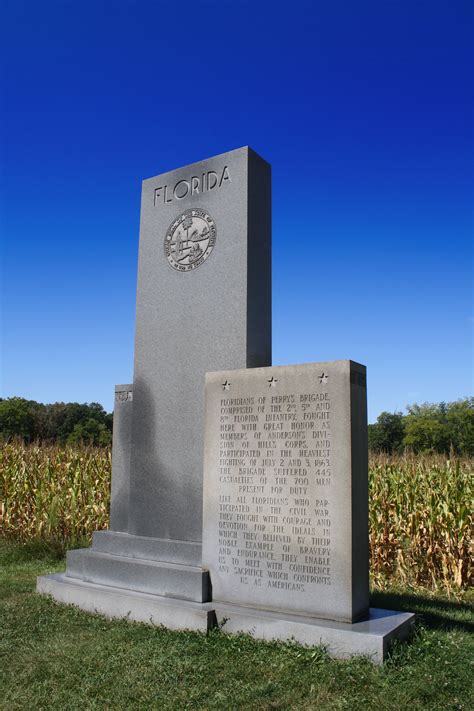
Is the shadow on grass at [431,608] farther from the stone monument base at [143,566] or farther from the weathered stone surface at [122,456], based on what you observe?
the weathered stone surface at [122,456]

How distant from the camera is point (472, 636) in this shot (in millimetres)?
5391

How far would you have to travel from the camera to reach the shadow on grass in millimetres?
5836

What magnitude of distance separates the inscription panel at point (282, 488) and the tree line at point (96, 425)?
110 ft

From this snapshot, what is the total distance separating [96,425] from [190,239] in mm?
43914

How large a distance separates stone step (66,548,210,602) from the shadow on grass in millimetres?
2150

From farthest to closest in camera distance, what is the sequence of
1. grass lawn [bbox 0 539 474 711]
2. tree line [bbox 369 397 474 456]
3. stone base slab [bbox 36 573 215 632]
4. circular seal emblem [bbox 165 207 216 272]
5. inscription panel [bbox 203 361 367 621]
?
tree line [bbox 369 397 474 456]
circular seal emblem [bbox 165 207 216 272]
stone base slab [bbox 36 573 215 632]
inscription panel [bbox 203 361 367 621]
grass lawn [bbox 0 539 474 711]

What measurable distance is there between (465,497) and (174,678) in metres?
5.64

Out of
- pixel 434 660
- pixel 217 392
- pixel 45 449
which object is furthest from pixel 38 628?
pixel 45 449

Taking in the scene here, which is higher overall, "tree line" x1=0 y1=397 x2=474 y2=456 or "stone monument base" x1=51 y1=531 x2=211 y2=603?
"tree line" x1=0 y1=397 x2=474 y2=456

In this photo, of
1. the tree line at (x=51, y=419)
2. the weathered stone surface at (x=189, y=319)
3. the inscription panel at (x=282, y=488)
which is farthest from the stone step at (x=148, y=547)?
the tree line at (x=51, y=419)

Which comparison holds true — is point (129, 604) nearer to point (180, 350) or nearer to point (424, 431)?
point (180, 350)

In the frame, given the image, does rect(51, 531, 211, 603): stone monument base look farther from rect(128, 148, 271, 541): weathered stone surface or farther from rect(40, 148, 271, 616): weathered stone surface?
rect(128, 148, 271, 541): weathered stone surface

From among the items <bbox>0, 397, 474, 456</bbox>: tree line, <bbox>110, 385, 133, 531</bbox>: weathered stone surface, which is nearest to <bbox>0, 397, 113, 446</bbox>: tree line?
<bbox>0, 397, 474, 456</bbox>: tree line

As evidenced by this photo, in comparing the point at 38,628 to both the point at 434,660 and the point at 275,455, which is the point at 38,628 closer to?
the point at 275,455
